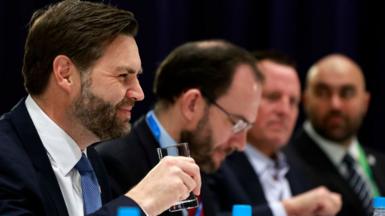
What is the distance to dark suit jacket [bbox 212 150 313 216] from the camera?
319 cm

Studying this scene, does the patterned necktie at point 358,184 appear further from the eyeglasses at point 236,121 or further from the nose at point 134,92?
the nose at point 134,92

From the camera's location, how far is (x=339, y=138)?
167 inches

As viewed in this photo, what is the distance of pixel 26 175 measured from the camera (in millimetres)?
1808

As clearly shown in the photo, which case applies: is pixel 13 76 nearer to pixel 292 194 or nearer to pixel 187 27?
pixel 187 27

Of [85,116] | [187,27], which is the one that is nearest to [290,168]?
[187,27]

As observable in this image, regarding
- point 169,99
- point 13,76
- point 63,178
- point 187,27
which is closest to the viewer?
point 63,178

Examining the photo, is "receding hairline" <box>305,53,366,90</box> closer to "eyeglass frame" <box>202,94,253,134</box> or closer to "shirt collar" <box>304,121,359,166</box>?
"shirt collar" <box>304,121,359,166</box>

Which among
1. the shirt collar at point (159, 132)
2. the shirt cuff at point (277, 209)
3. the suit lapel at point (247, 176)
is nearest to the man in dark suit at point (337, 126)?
the suit lapel at point (247, 176)

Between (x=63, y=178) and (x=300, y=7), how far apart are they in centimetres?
278

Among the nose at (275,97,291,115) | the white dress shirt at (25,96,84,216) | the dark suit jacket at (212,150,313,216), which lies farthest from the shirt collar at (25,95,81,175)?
the nose at (275,97,291,115)

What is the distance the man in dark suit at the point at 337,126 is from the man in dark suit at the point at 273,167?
0.21 m

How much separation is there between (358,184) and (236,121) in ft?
4.66

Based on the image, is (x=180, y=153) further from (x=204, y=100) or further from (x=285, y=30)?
(x=285, y=30)

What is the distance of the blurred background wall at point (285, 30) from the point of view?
385 cm
